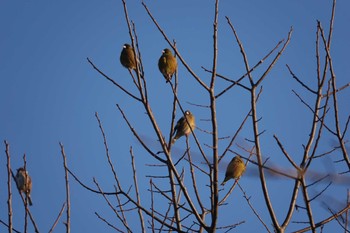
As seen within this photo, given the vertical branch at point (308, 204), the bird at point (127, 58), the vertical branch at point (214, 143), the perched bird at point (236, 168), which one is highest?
the bird at point (127, 58)

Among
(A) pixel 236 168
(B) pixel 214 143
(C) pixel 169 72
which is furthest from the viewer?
(A) pixel 236 168

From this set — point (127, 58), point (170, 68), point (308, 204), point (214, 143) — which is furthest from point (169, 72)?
point (308, 204)

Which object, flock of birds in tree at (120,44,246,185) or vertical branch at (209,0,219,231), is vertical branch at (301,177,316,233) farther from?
flock of birds in tree at (120,44,246,185)

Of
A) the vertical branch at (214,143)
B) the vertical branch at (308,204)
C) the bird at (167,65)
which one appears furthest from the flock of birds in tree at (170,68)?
the vertical branch at (308,204)

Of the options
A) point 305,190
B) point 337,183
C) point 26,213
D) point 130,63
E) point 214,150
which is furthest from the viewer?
point 130,63

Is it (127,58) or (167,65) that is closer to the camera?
(167,65)

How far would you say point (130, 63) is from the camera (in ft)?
26.9

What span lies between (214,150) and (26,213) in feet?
4.20

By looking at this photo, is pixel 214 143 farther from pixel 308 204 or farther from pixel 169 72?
pixel 169 72

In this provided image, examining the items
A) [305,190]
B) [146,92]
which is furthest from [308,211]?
[146,92]

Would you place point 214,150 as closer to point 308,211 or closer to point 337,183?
point 308,211

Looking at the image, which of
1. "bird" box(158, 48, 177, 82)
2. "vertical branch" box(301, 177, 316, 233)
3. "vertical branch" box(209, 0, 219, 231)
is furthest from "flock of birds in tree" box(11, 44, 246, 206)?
"vertical branch" box(301, 177, 316, 233)

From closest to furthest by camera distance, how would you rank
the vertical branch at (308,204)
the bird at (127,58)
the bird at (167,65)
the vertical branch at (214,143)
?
1. the vertical branch at (308,204)
2. the vertical branch at (214,143)
3. the bird at (167,65)
4. the bird at (127,58)

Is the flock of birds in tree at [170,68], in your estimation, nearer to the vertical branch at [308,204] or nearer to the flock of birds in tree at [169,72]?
the flock of birds in tree at [169,72]
